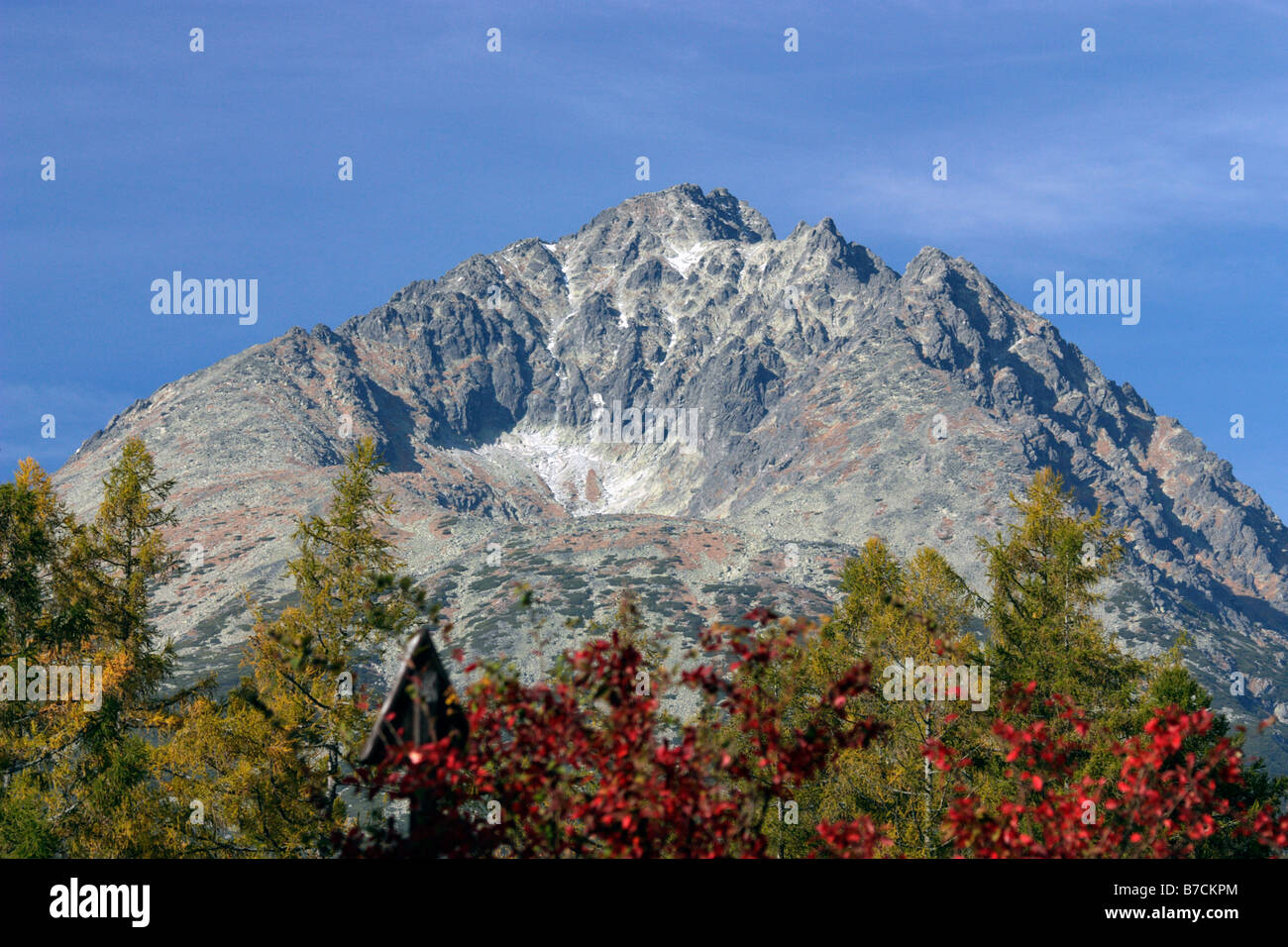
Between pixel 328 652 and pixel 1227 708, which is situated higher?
pixel 328 652

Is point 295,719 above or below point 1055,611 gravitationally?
below

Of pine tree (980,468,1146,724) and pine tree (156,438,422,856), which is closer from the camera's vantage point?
pine tree (156,438,422,856)

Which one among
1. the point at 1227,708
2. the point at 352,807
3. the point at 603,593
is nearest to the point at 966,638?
the point at 352,807

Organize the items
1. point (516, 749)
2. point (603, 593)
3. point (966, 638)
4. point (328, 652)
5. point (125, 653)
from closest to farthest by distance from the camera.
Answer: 1. point (516, 749)
2. point (328, 652)
3. point (125, 653)
4. point (966, 638)
5. point (603, 593)

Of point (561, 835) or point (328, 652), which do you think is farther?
point (328, 652)

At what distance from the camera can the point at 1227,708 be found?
17388 centimetres

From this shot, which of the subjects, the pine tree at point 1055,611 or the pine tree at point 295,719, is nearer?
the pine tree at point 295,719

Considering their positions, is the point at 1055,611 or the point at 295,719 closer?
the point at 295,719

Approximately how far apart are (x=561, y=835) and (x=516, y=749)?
661 millimetres
